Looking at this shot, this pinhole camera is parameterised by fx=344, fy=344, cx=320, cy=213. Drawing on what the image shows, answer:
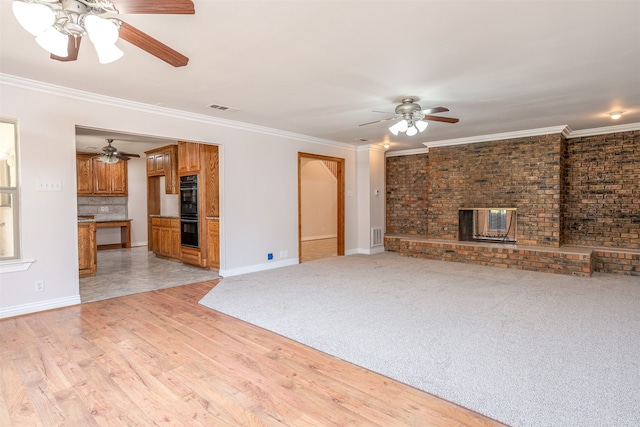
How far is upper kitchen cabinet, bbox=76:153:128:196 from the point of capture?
26.4 ft

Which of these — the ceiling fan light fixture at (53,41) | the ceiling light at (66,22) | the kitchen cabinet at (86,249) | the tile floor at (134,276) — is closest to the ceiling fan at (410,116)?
the ceiling light at (66,22)

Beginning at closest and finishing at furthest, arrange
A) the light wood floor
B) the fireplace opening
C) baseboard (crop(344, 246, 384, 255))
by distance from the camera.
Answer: the light wood floor, the fireplace opening, baseboard (crop(344, 246, 384, 255))

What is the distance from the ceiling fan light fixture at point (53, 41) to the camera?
6.23 feet

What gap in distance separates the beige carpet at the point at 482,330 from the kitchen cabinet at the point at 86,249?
2.21 m

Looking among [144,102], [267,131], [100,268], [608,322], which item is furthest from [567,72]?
[100,268]

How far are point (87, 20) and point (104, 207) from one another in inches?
321

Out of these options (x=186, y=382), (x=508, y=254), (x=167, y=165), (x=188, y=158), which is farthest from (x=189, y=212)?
(x=508, y=254)

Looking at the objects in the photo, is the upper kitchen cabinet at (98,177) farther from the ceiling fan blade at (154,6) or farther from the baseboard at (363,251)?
the ceiling fan blade at (154,6)

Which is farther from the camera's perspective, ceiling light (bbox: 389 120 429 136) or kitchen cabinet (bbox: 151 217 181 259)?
kitchen cabinet (bbox: 151 217 181 259)

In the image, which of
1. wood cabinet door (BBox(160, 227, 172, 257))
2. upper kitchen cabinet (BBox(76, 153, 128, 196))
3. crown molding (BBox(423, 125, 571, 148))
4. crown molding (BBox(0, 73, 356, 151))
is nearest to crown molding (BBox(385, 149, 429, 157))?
crown molding (BBox(423, 125, 571, 148))

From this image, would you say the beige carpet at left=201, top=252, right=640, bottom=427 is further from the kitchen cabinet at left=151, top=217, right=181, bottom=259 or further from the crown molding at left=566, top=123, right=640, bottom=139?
the crown molding at left=566, top=123, right=640, bottom=139

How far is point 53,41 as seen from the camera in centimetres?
194

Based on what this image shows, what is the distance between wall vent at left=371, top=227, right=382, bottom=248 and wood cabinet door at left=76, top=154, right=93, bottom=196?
6.73m

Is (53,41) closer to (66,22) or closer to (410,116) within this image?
(66,22)
